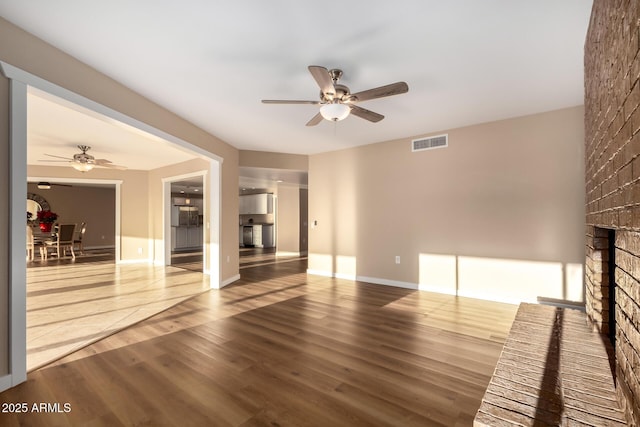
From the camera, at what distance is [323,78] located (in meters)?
2.20

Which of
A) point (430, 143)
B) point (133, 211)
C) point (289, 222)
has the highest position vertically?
point (430, 143)

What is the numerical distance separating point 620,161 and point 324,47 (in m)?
1.96

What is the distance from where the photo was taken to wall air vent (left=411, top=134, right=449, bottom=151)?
179 inches

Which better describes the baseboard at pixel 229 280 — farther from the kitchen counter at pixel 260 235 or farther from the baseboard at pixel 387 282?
the kitchen counter at pixel 260 235

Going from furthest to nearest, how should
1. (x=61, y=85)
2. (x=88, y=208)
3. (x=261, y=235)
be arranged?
1. (x=261, y=235)
2. (x=88, y=208)
3. (x=61, y=85)

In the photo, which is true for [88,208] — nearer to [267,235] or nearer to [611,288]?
[267,235]

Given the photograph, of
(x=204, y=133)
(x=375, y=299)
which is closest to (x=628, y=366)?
(x=375, y=299)

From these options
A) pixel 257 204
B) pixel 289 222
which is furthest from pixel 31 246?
pixel 289 222

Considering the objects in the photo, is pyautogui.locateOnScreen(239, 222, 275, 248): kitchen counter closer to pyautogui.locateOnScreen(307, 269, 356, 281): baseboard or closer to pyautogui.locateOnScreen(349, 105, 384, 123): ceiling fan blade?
pyautogui.locateOnScreen(307, 269, 356, 281): baseboard

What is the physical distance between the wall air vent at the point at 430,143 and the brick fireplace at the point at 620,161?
2508 millimetres

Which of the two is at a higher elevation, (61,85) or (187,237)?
(61,85)

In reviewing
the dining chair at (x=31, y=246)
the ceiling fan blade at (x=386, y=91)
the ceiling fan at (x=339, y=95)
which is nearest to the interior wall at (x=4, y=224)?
the ceiling fan at (x=339, y=95)

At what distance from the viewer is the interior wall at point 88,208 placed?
10070 mm

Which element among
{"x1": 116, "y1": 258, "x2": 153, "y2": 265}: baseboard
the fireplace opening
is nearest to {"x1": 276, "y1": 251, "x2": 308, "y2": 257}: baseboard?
{"x1": 116, "y1": 258, "x2": 153, "y2": 265}: baseboard
